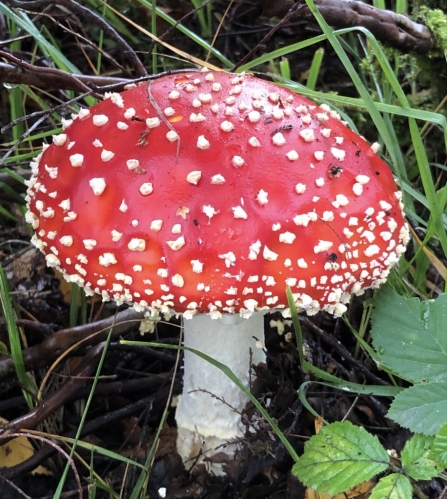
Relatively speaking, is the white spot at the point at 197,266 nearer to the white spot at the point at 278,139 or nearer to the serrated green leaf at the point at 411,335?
the white spot at the point at 278,139

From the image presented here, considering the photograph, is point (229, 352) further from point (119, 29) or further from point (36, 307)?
point (119, 29)

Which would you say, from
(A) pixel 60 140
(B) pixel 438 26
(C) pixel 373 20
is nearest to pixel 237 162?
(A) pixel 60 140

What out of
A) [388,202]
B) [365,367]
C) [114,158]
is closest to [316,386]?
[365,367]

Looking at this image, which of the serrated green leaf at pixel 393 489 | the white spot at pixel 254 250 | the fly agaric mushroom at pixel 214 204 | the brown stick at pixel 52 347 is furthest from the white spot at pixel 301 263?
the brown stick at pixel 52 347

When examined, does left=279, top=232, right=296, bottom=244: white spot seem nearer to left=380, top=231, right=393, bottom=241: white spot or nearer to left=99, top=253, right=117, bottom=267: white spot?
left=380, top=231, right=393, bottom=241: white spot

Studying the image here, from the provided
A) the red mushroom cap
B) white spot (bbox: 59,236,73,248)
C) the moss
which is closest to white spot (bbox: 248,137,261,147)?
the red mushroom cap
